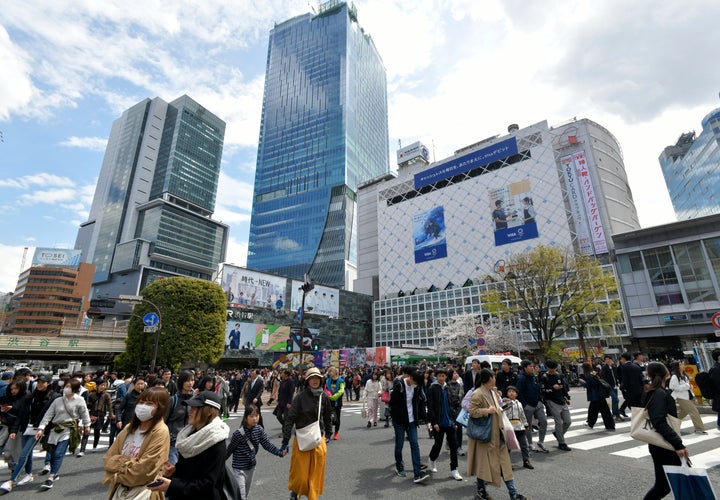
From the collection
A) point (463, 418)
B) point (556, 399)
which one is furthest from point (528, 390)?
point (463, 418)

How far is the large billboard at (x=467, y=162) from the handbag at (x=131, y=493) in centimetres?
6344

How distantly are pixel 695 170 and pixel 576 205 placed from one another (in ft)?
126

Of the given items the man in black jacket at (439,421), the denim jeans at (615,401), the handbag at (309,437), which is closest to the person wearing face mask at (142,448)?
the handbag at (309,437)

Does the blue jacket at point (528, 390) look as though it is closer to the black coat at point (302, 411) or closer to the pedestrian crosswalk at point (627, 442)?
the pedestrian crosswalk at point (627, 442)

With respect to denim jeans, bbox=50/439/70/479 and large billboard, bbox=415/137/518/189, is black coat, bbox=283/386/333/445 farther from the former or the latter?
large billboard, bbox=415/137/518/189

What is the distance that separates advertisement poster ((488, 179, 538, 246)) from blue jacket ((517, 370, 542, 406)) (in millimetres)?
48246

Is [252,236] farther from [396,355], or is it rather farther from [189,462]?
[189,462]

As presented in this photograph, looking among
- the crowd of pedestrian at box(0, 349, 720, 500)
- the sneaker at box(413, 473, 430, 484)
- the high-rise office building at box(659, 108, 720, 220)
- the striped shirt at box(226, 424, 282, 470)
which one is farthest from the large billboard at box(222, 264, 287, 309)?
the high-rise office building at box(659, 108, 720, 220)

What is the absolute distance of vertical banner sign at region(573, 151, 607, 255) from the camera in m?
44.3

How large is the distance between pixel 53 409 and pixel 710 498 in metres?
9.15

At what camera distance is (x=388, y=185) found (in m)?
73.0

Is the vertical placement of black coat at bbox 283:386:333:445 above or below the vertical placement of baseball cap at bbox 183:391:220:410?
below

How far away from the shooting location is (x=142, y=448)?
115 inches

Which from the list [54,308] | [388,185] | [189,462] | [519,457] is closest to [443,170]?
[388,185]
